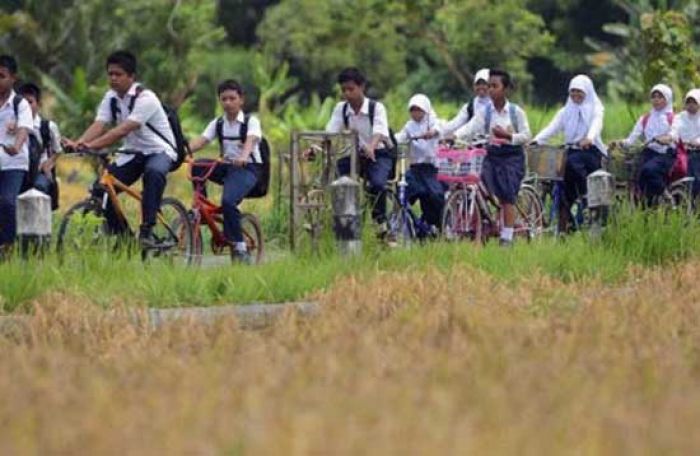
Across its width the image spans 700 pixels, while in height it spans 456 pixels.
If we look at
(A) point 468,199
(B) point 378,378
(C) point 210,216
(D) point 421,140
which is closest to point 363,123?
(D) point 421,140

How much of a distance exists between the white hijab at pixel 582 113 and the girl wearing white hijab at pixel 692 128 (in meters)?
0.85

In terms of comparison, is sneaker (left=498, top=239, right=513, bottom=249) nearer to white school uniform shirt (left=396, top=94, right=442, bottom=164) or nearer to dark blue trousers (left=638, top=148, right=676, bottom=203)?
white school uniform shirt (left=396, top=94, right=442, bottom=164)

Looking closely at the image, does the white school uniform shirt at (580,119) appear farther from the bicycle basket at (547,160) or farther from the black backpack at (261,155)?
the black backpack at (261,155)

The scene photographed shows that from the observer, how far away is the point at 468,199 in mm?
18328

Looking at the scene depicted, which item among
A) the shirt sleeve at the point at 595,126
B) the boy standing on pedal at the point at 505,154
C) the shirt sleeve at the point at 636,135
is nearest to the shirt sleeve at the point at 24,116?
the boy standing on pedal at the point at 505,154

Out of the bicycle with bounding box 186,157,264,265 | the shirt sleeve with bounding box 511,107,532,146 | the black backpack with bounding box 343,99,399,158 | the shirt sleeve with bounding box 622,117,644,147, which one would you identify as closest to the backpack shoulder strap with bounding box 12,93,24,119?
the bicycle with bounding box 186,157,264,265

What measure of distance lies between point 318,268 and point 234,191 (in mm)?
2074

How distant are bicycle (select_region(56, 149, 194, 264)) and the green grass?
471mm

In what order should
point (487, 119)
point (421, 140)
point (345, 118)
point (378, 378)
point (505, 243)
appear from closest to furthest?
point (378, 378) < point (505, 243) < point (345, 118) < point (487, 119) < point (421, 140)

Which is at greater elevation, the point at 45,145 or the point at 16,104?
the point at 16,104

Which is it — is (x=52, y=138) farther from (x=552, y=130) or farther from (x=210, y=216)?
(x=552, y=130)

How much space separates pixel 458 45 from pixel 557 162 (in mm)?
24276

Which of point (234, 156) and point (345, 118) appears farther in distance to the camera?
point (345, 118)

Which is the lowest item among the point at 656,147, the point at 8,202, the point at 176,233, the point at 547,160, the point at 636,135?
the point at 176,233
